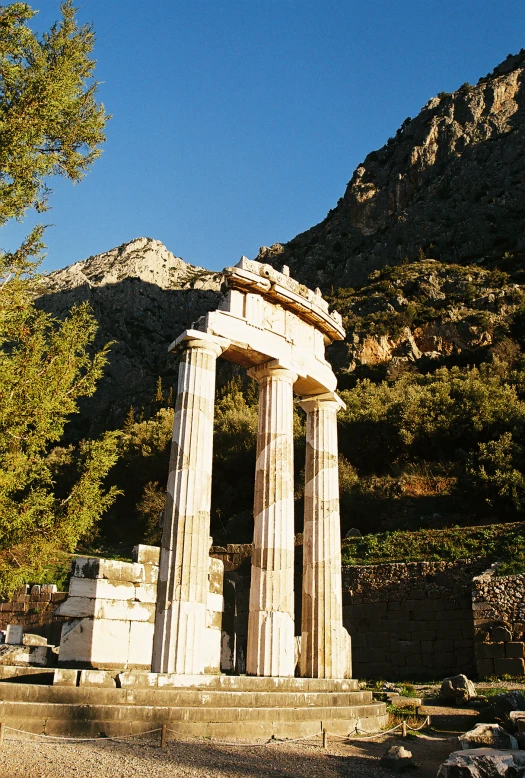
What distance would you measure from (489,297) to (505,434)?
22179mm

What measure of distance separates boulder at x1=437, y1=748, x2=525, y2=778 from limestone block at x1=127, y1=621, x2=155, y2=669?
7272 mm

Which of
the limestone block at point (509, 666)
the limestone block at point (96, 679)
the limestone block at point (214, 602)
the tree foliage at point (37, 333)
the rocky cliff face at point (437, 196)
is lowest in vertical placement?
the limestone block at point (509, 666)

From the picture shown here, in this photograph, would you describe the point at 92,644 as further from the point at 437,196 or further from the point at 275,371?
the point at 437,196

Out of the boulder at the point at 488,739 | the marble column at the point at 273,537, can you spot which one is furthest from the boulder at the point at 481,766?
the marble column at the point at 273,537

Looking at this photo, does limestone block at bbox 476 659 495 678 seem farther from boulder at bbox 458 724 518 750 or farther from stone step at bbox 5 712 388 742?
boulder at bbox 458 724 518 750

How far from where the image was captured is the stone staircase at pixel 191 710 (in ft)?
25.5

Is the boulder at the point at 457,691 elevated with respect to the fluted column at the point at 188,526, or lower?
lower

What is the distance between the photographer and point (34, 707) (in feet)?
25.5

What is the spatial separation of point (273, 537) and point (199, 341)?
3.88 meters

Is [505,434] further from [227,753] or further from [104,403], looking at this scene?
[104,403]

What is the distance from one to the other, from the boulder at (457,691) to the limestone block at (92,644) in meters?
6.26

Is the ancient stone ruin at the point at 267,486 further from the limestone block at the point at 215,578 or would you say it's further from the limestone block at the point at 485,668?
the limestone block at the point at 485,668

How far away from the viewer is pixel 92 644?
11539mm

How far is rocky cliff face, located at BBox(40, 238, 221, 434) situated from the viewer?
193ft
